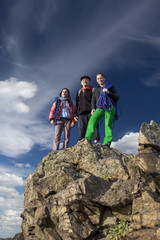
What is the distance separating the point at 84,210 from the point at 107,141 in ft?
14.5

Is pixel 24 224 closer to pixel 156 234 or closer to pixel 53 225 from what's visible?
pixel 53 225

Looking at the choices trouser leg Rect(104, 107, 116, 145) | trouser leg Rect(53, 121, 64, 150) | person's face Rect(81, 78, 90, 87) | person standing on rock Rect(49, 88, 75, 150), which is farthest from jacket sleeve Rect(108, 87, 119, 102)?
trouser leg Rect(53, 121, 64, 150)

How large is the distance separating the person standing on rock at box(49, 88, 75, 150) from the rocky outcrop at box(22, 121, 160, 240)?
10.2ft

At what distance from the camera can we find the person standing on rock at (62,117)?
14531 mm

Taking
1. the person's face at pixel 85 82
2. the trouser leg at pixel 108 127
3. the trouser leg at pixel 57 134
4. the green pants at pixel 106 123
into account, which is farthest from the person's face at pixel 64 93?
the trouser leg at pixel 108 127

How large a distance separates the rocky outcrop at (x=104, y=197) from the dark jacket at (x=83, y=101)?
3144mm

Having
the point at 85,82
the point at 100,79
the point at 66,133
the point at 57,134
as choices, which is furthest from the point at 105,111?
the point at 57,134

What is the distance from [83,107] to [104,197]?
639 centimetres

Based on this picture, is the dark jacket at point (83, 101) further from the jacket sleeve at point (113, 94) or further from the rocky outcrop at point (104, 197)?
the rocky outcrop at point (104, 197)

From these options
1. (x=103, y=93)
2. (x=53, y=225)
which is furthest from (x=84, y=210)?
(x=103, y=93)

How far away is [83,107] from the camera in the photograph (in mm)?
14016

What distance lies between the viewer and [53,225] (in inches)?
413

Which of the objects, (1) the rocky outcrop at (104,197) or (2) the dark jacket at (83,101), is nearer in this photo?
(1) the rocky outcrop at (104,197)

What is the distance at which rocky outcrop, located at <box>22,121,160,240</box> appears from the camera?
8203mm
